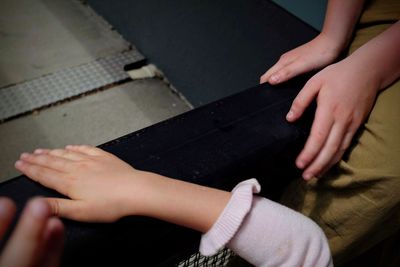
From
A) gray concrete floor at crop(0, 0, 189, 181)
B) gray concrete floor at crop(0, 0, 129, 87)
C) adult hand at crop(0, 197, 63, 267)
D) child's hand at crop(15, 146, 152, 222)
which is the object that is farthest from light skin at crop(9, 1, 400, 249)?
gray concrete floor at crop(0, 0, 129, 87)

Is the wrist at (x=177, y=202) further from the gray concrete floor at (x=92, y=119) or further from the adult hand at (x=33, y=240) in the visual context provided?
the gray concrete floor at (x=92, y=119)

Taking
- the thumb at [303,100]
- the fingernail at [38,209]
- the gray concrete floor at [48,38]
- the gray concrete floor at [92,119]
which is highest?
the fingernail at [38,209]

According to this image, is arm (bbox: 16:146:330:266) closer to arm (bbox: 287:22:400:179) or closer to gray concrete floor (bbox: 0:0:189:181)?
arm (bbox: 287:22:400:179)

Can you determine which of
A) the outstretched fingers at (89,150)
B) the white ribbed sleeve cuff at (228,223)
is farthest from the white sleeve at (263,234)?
the outstretched fingers at (89,150)

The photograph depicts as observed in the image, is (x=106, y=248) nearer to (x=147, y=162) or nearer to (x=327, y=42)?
(x=147, y=162)

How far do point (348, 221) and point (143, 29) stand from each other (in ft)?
5.89

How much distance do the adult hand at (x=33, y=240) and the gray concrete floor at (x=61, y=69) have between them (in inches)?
55.5

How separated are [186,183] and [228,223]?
9 cm

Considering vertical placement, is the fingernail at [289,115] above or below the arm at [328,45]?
below

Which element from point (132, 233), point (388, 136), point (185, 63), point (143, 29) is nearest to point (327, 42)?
point (388, 136)

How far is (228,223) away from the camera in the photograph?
1.94 ft

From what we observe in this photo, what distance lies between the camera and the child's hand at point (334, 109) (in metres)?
0.71

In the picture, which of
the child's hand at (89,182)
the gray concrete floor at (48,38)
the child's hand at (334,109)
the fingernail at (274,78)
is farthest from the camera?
the gray concrete floor at (48,38)

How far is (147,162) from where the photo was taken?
64 centimetres
